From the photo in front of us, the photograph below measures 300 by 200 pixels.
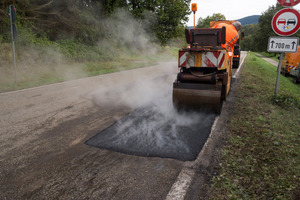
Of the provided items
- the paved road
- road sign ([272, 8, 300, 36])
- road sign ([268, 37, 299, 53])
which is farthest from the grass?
road sign ([272, 8, 300, 36])

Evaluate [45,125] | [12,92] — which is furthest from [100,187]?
[12,92]

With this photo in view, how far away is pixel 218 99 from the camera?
5082 millimetres

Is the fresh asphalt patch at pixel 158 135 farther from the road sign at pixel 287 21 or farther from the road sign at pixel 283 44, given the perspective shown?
the road sign at pixel 287 21

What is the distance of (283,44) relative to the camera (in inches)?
229

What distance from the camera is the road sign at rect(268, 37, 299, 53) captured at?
224 inches

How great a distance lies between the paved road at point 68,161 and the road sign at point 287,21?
362cm

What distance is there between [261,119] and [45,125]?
176 inches

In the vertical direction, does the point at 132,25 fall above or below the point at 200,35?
above

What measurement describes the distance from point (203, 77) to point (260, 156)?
2.54 m

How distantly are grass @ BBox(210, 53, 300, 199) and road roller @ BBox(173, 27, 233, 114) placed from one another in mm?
669

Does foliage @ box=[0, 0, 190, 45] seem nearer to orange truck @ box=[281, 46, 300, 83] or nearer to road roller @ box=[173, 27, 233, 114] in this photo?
road roller @ box=[173, 27, 233, 114]

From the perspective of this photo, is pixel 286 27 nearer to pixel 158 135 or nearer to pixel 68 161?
pixel 158 135

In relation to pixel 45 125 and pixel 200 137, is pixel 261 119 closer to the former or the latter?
pixel 200 137

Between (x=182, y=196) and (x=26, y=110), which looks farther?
(x=26, y=110)
